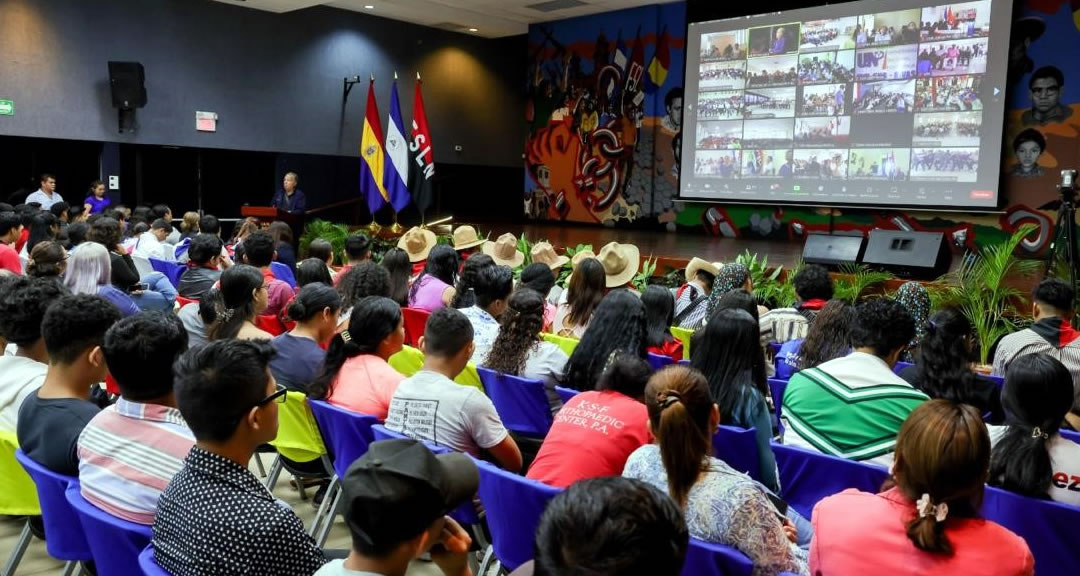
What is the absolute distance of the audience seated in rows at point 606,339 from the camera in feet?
10.9

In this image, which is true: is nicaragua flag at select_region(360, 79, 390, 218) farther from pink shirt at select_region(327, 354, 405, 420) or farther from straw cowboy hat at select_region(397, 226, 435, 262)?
pink shirt at select_region(327, 354, 405, 420)

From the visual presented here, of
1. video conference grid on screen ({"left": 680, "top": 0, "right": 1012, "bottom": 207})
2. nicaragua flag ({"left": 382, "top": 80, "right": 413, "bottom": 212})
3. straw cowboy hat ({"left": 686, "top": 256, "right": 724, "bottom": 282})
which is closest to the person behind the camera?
straw cowboy hat ({"left": 686, "top": 256, "right": 724, "bottom": 282})

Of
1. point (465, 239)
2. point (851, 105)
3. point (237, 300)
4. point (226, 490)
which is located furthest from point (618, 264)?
point (851, 105)

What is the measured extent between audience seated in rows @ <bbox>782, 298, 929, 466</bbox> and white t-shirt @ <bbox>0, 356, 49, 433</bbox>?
2384mm

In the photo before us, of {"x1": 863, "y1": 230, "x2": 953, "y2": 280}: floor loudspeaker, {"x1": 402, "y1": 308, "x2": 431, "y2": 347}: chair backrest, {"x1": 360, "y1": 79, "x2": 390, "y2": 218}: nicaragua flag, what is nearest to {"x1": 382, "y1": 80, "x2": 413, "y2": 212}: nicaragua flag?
{"x1": 360, "y1": 79, "x2": 390, "y2": 218}: nicaragua flag

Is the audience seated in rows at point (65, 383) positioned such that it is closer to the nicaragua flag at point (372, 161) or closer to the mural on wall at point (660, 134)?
the nicaragua flag at point (372, 161)

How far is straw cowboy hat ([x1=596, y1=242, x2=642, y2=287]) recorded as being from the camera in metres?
6.59

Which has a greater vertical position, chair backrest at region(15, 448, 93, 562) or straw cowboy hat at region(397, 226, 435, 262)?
straw cowboy hat at region(397, 226, 435, 262)

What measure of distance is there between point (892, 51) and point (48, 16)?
10.4 metres

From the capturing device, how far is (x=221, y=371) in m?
1.71

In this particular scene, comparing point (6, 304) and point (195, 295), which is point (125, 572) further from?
point (195, 295)

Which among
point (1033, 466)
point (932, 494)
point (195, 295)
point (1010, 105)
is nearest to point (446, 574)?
point (932, 494)

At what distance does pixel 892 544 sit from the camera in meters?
1.65

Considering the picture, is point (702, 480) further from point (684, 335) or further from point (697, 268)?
point (697, 268)
